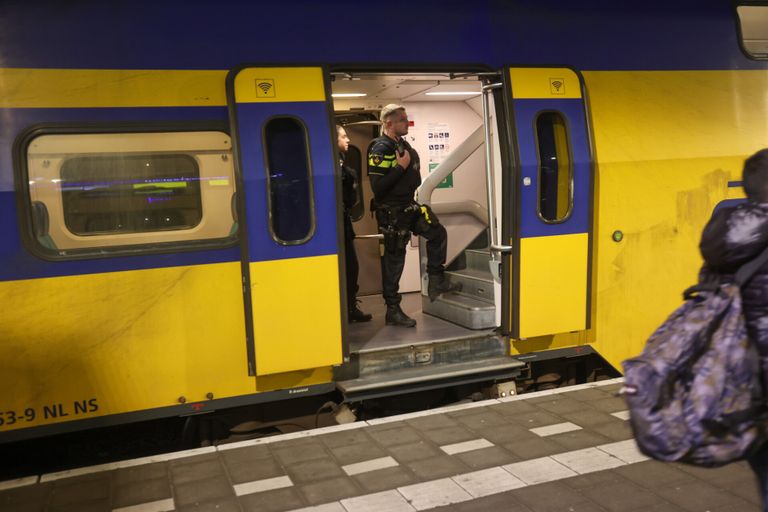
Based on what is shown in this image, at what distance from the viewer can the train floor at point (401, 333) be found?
546 cm

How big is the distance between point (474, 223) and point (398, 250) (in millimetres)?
1189

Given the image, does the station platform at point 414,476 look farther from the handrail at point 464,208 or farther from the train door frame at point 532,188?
the handrail at point 464,208

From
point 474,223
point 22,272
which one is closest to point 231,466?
point 22,272

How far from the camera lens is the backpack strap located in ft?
8.11

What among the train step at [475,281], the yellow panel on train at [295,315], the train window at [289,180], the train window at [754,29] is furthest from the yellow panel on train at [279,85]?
the train window at [754,29]

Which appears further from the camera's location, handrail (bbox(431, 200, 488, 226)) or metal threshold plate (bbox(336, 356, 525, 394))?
handrail (bbox(431, 200, 488, 226))

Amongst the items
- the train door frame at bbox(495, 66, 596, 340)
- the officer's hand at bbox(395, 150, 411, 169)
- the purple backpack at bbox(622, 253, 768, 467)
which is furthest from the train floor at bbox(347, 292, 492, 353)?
the purple backpack at bbox(622, 253, 768, 467)

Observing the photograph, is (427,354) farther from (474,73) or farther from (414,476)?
(474,73)

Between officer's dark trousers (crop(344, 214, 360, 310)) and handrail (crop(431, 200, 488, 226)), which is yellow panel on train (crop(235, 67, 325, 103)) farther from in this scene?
handrail (crop(431, 200, 488, 226))

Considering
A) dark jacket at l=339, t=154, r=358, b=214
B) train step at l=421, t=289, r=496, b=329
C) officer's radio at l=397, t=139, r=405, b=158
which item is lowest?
train step at l=421, t=289, r=496, b=329

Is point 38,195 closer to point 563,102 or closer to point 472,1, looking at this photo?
point 472,1

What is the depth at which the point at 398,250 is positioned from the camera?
6055mm

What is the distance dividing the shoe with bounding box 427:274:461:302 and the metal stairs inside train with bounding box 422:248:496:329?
5cm

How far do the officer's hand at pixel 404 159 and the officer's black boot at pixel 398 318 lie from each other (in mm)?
1253
